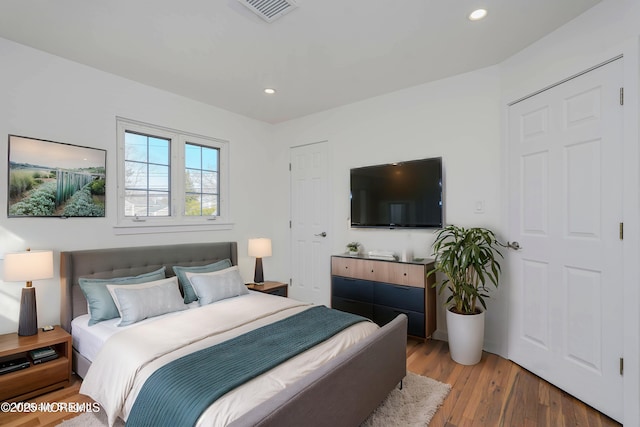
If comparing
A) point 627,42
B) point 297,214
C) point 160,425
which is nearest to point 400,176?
point 297,214

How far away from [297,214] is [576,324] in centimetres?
330

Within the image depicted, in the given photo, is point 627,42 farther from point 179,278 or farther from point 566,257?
point 179,278

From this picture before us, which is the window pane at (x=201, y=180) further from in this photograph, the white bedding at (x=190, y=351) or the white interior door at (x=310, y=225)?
the white bedding at (x=190, y=351)

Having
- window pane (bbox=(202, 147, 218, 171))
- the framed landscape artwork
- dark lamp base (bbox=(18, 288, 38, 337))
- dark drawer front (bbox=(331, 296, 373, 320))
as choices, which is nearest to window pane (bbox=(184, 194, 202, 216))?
window pane (bbox=(202, 147, 218, 171))

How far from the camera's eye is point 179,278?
3.15 metres

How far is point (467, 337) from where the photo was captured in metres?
2.75

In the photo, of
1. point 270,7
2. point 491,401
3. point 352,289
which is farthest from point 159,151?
point 491,401

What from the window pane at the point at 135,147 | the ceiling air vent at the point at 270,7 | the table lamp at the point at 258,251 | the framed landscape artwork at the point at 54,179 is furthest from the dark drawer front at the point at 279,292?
the ceiling air vent at the point at 270,7

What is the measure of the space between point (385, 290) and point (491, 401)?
133 centimetres

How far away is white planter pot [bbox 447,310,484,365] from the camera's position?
2.75 m

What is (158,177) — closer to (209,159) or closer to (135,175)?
(135,175)

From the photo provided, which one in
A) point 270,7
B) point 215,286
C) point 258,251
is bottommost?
point 215,286

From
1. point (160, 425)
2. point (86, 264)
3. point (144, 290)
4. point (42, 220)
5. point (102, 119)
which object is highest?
point (102, 119)

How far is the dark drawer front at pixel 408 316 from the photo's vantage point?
10.1ft
